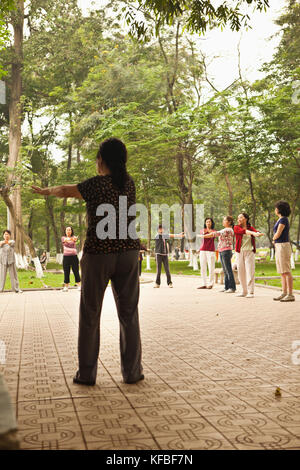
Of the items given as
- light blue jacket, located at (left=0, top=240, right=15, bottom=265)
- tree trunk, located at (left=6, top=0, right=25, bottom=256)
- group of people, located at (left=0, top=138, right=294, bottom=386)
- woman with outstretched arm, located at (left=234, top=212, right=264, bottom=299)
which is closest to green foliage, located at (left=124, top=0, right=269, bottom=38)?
group of people, located at (left=0, top=138, right=294, bottom=386)

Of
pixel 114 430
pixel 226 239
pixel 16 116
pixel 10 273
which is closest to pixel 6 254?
pixel 10 273

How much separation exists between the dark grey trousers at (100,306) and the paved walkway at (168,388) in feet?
0.68

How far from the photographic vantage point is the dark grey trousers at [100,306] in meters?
4.69

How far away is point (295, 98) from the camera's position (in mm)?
24016

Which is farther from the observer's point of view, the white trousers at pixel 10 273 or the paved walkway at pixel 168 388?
the white trousers at pixel 10 273

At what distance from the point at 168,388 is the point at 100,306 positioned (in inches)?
36.6

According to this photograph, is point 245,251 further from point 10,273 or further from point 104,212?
point 104,212

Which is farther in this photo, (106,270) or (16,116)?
(16,116)

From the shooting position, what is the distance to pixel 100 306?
15.6ft

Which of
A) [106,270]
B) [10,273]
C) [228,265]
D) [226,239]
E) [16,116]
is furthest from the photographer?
[16,116]

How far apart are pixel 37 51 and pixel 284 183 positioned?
18350mm

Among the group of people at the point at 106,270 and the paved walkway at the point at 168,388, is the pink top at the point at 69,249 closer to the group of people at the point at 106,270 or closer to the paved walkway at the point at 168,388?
the paved walkway at the point at 168,388

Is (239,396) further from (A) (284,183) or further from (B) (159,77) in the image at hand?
(A) (284,183)

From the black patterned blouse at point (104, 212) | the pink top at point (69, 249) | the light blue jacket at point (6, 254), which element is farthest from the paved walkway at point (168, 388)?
the light blue jacket at point (6, 254)
